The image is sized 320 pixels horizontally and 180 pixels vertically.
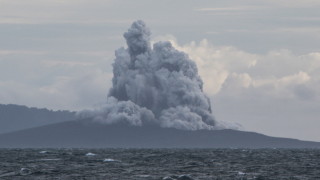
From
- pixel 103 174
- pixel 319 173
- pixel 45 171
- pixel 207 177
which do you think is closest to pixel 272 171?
pixel 319 173

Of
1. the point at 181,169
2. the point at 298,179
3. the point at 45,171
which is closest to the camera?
the point at 298,179

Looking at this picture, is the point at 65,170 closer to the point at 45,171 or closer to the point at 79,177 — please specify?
the point at 45,171

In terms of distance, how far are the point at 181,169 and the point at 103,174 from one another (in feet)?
60.3

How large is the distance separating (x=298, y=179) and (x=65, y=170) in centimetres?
3627

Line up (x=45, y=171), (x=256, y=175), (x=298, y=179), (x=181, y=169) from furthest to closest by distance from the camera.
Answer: (x=181, y=169), (x=45, y=171), (x=256, y=175), (x=298, y=179)

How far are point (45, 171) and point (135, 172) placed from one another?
522 inches

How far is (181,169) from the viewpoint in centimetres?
12738

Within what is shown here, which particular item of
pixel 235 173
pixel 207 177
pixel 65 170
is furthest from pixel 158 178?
pixel 65 170

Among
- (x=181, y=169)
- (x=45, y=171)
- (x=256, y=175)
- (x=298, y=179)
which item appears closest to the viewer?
(x=298, y=179)

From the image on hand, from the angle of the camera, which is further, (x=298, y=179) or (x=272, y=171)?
(x=272, y=171)

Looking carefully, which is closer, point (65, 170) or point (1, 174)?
point (1, 174)

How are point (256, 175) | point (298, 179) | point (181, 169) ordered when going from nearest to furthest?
point (298, 179), point (256, 175), point (181, 169)

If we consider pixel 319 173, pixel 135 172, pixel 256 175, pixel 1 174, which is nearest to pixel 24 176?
pixel 1 174

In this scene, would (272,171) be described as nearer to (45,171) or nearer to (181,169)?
(181,169)
